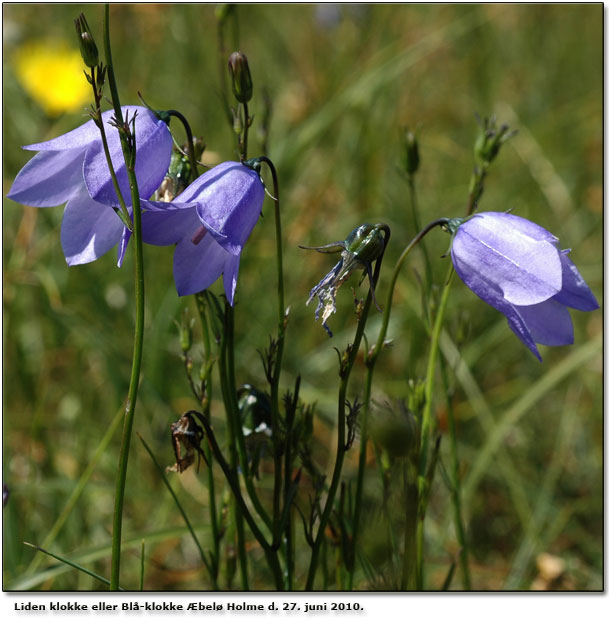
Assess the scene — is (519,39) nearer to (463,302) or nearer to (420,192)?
(420,192)

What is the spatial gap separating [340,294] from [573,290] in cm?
185

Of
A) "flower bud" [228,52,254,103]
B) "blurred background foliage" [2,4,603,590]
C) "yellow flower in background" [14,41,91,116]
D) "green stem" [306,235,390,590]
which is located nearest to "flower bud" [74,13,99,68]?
"flower bud" [228,52,254,103]

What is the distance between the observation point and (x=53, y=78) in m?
3.28

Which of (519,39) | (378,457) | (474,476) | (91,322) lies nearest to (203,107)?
(91,322)

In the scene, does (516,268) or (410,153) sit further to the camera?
(410,153)

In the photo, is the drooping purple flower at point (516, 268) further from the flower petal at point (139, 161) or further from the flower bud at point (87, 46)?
the flower bud at point (87, 46)

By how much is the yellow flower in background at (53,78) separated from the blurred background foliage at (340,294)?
0.05 ft

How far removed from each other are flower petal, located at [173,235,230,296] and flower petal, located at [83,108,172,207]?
0.12 meters

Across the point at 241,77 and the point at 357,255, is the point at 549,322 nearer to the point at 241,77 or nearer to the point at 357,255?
the point at 357,255

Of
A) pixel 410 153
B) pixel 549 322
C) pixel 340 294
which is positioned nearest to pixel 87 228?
pixel 410 153

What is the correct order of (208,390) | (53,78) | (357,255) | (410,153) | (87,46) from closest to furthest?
(87,46), (357,255), (208,390), (410,153), (53,78)

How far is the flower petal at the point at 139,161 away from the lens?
120cm

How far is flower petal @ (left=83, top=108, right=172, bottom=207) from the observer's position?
1.20 meters

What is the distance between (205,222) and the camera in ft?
3.84
